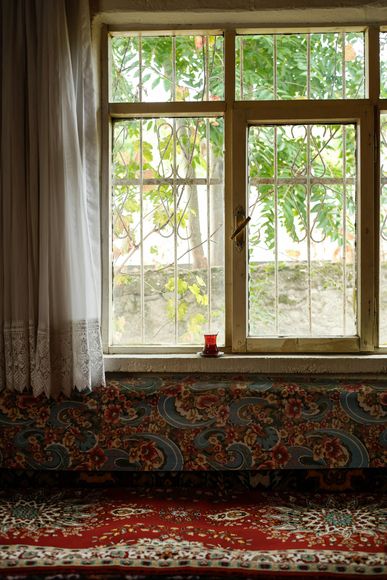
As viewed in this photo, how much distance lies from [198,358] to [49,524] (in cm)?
81

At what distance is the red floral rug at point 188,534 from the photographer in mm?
1612

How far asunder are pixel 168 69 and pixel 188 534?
1.82 meters

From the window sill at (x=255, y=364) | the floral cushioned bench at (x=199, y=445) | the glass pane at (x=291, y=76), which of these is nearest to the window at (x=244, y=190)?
the glass pane at (x=291, y=76)

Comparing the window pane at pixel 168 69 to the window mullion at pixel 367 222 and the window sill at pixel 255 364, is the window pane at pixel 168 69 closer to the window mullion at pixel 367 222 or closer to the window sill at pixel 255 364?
the window mullion at pixel 367 222

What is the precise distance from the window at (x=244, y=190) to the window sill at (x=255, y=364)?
0.35 feet

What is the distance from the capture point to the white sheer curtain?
84.6 inches

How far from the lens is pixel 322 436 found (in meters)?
2.18

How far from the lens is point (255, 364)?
2311 millimetres

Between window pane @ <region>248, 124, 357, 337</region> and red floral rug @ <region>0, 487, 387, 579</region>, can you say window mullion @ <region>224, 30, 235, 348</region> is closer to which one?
window pane @ <region>248, 124, 357, 337</region>

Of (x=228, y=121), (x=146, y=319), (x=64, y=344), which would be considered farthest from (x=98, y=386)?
(x=228, y=121)

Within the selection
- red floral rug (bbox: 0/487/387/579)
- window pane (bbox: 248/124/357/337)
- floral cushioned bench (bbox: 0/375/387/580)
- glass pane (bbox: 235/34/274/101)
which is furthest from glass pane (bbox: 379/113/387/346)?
red floral rug (bbox: 0/487/387/579)

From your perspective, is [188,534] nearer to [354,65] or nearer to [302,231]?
[302,231]

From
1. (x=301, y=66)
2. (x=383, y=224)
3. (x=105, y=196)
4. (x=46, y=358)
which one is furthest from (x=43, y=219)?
(x=383, y=224)

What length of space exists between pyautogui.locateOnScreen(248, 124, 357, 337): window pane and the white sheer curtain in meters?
0.71
